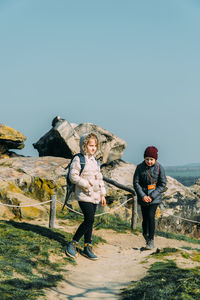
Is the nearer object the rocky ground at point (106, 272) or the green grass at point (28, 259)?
the green grass at point (28, 259)

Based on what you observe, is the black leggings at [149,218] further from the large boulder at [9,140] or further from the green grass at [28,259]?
the large boulder at [9,140]

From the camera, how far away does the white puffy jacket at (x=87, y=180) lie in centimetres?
639

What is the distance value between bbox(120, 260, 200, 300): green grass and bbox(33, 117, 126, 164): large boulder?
9.57m

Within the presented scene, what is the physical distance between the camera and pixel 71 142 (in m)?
15.0

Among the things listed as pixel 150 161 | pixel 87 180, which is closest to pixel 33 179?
pixel 150 161

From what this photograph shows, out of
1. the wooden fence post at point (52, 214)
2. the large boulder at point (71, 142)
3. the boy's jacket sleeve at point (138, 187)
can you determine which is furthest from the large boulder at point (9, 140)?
the boy's jacket sleeve at point (138, 187)

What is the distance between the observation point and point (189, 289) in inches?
193

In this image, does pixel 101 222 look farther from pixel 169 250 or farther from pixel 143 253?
pixel 169 250

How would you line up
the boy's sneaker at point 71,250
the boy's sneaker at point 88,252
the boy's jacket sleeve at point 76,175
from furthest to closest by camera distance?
the boy's sneaker at point 88,252 < the boy's sneaker at point 71,250 < the boy's jacket sleeve at point 76,175

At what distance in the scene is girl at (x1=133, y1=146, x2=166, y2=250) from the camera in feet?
24.5

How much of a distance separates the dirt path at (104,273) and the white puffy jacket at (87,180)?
3.90ft

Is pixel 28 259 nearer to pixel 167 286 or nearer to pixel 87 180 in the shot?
pixel 87 180

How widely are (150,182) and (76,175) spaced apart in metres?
1.85

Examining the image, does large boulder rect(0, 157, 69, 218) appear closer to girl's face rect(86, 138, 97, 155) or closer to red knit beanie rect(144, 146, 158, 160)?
red knit beanie rect(144, 146, 158, 160)
